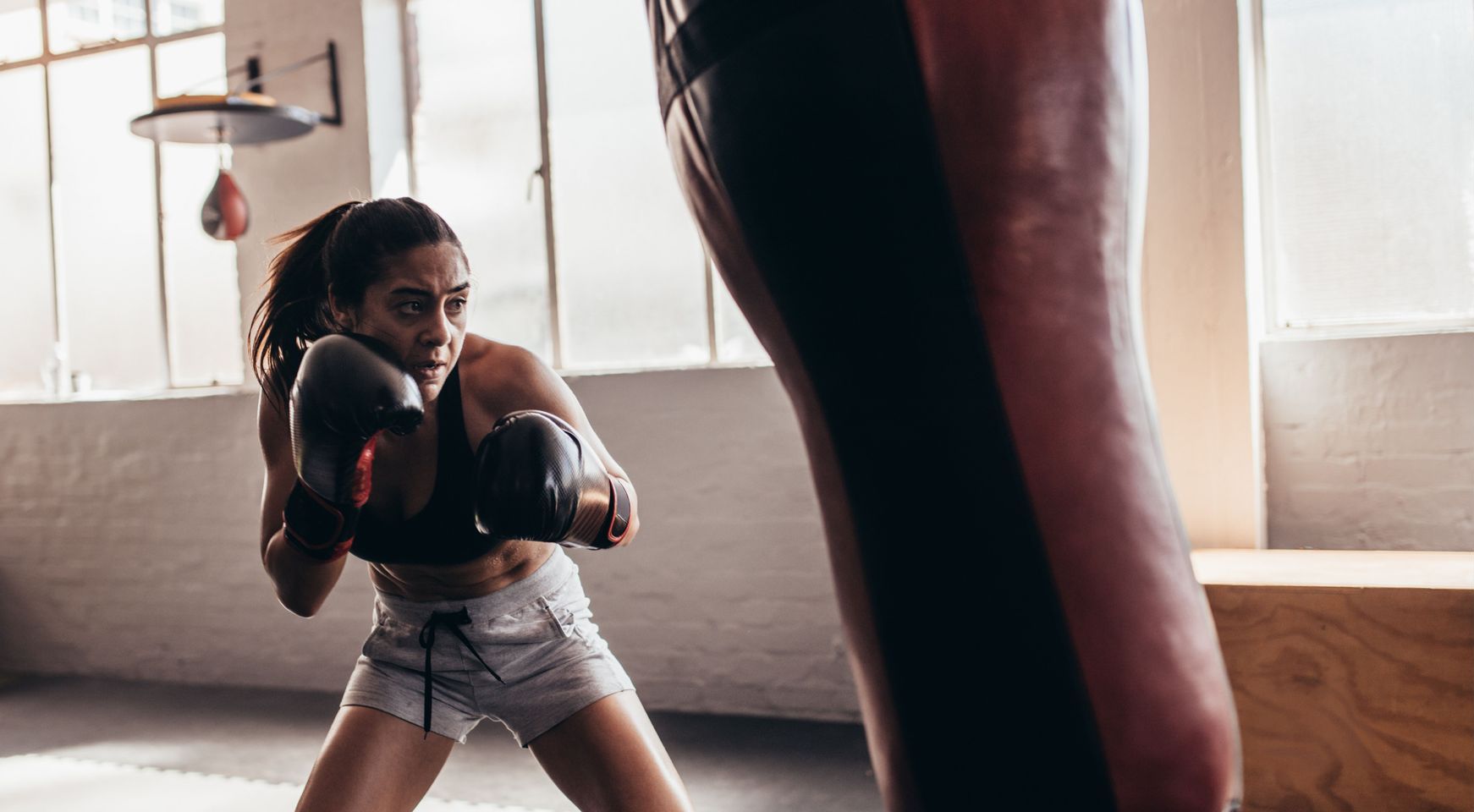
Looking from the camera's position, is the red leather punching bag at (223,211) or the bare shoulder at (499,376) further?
the red leather punching bag at (223,211)

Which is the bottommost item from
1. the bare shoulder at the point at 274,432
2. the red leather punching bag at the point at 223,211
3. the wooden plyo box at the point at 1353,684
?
the wooden plyo box at the point at 1353,684

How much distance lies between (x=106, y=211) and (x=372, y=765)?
3856 mm

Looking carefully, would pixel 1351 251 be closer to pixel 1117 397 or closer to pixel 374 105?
pixel 1117 397

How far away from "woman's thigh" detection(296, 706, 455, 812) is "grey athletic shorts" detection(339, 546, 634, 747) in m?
0.02

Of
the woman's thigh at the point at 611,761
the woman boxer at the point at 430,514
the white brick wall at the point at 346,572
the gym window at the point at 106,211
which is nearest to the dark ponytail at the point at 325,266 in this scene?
the woman boxer at the point at 430,514

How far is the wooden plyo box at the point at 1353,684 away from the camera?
73.2 inches

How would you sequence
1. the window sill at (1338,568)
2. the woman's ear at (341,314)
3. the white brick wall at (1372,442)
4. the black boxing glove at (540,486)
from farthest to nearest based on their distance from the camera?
the white brick wall at (1372,442) < the window sill at (1338,568) < the woman's ear at (341,314) < the black boxing glove at (540,486)

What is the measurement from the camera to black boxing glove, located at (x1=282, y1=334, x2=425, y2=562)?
1.32 metres

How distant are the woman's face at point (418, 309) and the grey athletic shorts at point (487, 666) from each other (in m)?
0.37

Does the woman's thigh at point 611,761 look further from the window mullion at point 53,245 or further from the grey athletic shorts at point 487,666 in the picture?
the window mullion at point 53,245

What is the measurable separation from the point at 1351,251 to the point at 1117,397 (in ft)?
7.92

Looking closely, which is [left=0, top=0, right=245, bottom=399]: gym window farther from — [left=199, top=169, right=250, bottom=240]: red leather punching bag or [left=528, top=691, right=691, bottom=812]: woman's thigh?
[left=528, top=691, right=691, bottom=812]: woman's thigh

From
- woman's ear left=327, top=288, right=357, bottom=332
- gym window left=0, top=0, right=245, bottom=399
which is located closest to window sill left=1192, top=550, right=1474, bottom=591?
woman's ear left=327, top=288, right=357, bottom=332

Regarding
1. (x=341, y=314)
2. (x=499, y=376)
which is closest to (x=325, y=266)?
(x=341, y=314)
